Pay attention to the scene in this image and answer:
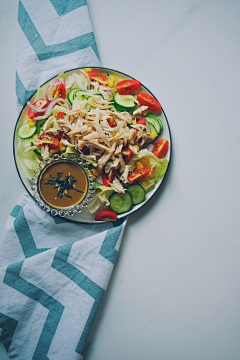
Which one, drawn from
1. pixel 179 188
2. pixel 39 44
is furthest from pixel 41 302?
pixel 39 44

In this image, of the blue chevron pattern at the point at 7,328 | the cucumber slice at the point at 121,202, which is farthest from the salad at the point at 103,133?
the blue chevron pattern at the point at 7,328

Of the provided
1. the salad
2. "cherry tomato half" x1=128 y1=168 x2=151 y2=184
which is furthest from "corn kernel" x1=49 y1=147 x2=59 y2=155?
"cherry tomato half" x1=128 y1=168 x2=151 y2=184

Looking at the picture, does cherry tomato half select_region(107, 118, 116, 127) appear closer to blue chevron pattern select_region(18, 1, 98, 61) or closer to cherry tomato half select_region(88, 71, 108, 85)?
cherry tomato half select_region(88, 71, 108, 85)

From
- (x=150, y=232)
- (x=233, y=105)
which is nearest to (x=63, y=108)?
(x=150, y=232)

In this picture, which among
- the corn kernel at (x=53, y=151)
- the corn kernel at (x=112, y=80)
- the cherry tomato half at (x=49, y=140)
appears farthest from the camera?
the corn kernel at (x=112, y=80)

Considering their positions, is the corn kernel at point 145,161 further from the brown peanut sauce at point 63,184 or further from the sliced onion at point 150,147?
the brown peanut sauce at point 63,184

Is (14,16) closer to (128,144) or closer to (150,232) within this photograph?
(128,144)
